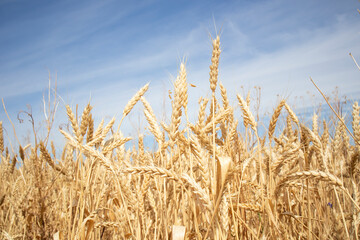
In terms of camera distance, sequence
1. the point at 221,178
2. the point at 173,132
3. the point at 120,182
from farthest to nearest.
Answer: the point at 120,182 → the point at 173,132 → the point at 221,178

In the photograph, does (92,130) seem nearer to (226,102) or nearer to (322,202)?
(226,102)

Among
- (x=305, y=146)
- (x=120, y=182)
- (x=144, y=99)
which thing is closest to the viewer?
(x=120, y=182)

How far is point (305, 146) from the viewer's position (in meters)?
1.67

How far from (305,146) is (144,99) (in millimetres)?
1349

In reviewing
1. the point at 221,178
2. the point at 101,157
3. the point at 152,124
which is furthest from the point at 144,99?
the point at 221,178

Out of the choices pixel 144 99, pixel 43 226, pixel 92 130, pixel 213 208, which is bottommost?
pixel 43 226

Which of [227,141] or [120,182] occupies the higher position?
[227,141]

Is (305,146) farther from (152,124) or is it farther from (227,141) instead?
(152,124)

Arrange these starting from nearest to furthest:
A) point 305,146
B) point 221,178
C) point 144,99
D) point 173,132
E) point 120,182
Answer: point 221,178
point 173,132
point 120,182
point 305,146
point 144,99

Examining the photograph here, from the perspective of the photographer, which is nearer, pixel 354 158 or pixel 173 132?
pixel 173 132

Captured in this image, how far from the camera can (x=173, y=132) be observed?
1.27 m

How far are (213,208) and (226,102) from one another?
931 mm

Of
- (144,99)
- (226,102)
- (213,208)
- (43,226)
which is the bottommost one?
(43,226)

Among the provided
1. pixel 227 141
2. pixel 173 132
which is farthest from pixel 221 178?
pixel 227 141
